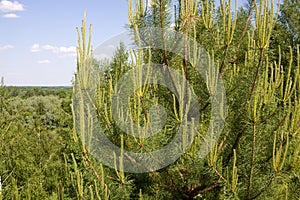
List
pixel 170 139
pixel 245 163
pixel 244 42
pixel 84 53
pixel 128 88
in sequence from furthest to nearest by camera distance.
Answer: pixel 244 42
pixel 128 88
pixel 170 139
pixel 245 163
pixel 84 53

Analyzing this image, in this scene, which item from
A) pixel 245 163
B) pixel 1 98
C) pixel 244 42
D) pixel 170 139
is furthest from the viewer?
pixel 1 98

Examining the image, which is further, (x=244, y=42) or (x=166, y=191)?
(x=244, y=42)

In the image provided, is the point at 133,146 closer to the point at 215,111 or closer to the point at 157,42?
the point at 215,111

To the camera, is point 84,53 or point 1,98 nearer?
point 84,53

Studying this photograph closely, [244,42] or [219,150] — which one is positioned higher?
[244,42]

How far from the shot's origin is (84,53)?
215 cm

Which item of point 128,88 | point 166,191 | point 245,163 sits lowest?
point 166,191

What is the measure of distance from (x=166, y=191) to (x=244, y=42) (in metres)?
1.47

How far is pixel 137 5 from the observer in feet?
8.42

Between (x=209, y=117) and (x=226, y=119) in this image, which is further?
(x=209, y=117)

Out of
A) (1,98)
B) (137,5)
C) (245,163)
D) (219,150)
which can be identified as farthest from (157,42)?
(1,98)

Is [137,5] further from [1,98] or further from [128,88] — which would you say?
[1,98]

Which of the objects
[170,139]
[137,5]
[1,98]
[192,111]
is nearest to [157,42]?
[137,5]

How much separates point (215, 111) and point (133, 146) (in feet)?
2.26
